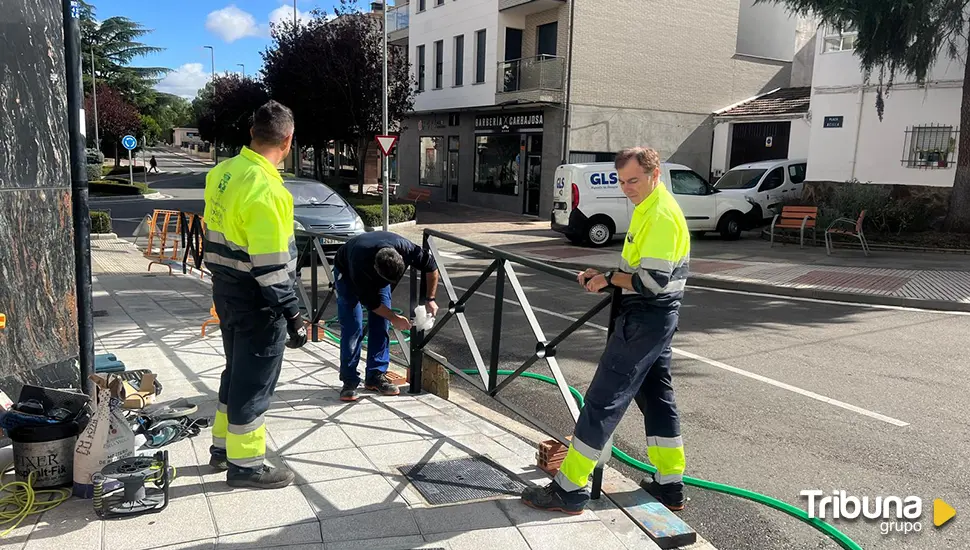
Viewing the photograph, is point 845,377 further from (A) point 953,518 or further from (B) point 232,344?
(B) point 232,344

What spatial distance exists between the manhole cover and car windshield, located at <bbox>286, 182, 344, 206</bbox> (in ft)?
35.3

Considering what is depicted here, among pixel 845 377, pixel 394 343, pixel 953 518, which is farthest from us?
pixel 394 343

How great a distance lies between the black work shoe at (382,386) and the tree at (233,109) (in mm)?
28511

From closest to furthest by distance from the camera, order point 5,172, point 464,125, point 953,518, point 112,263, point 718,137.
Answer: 1. point 953,518
2. point 5,172
3. point 112,263
4. point 718,137
5. point 464,125

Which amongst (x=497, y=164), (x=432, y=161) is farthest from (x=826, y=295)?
(x=432, y=161)

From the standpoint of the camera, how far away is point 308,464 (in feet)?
12.6

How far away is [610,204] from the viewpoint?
16.0 metres

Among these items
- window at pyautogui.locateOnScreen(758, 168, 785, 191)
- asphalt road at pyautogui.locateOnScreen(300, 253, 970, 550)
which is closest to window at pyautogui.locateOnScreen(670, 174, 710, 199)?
window at pyautogui.locateOnScreen(758, 168, 785, 191)

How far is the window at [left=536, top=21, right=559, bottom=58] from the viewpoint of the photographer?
2273 cm

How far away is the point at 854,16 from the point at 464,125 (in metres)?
15.6

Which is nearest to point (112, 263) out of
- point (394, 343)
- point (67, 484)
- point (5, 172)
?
point (394, 343)

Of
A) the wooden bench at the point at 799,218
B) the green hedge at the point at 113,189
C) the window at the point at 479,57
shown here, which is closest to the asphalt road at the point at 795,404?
the wooden bench at the point at 799,218

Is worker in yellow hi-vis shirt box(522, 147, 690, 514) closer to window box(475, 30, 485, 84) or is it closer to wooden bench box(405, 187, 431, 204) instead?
window box(475, 30, 485, 84)

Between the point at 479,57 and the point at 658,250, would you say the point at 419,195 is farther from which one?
the point at 658,250
